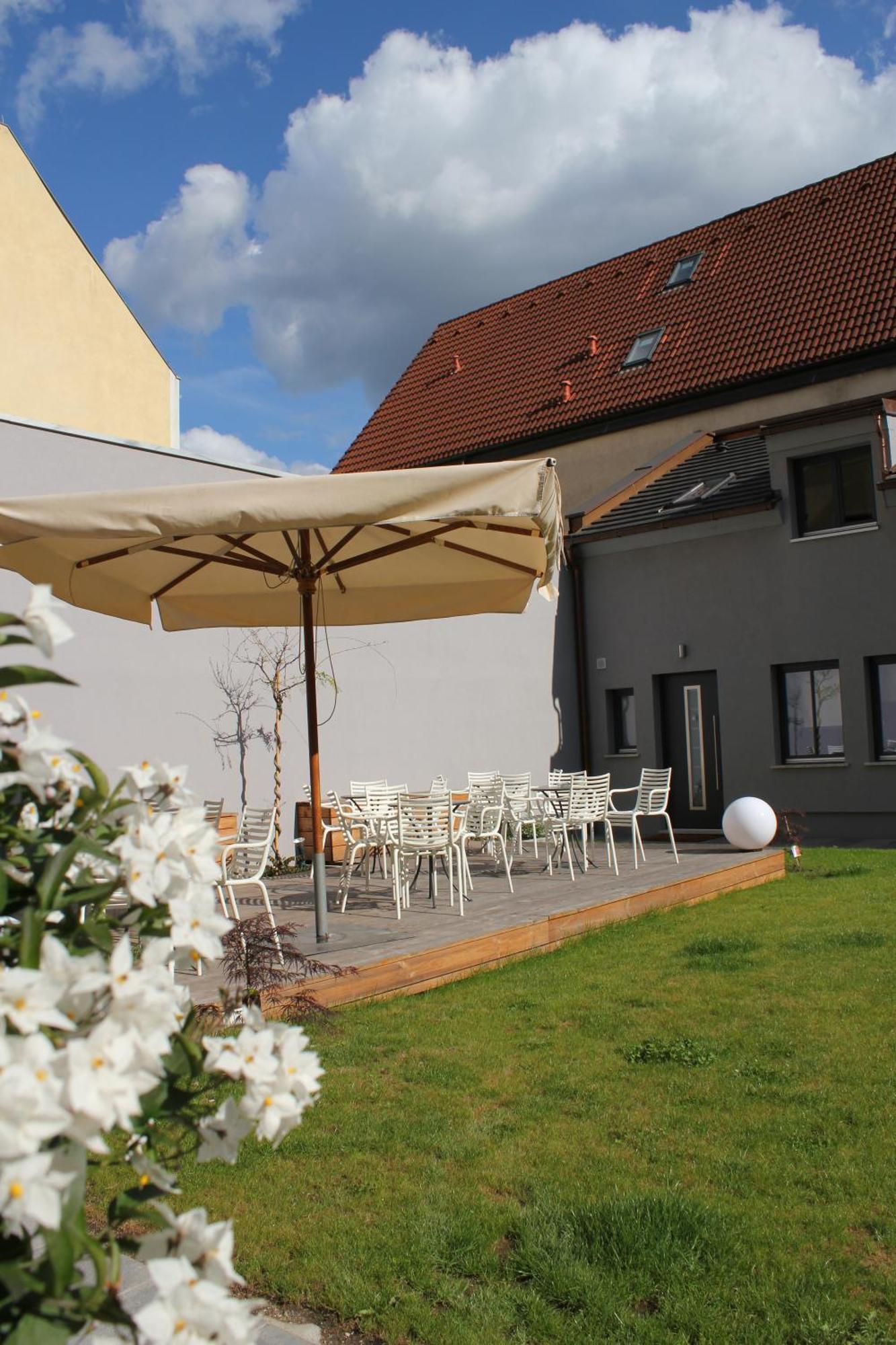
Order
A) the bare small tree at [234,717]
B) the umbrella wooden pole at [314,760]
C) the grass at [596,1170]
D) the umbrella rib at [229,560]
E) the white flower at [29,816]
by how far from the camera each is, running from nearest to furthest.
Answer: the white flower at [29,816] → the grass at [596,1170] → the umbrella wooden pole at [314,760] → the umbrella rib at [229,560] → the bare small tree at [234,717]

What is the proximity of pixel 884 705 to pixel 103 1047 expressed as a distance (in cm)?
1530

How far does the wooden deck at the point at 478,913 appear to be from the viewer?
6625 mm

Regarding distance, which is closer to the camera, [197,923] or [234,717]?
[197,923]

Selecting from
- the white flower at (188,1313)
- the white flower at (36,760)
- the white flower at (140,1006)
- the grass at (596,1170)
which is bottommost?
the grass at (596,1170)

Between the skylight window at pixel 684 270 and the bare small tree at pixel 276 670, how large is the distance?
13.3 m

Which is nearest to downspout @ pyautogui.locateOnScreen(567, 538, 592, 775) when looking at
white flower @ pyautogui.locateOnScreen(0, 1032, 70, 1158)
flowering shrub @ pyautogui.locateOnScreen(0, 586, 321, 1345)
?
flowering shrub @ pyautogui.locateOnScreen(0, 586, 321, 1345)


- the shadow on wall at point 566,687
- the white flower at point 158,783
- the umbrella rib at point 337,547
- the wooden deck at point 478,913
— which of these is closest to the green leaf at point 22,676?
the white flower at point 158,783

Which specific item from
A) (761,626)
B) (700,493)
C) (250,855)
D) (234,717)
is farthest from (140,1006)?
(700,493)

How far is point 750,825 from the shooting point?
39.1ft

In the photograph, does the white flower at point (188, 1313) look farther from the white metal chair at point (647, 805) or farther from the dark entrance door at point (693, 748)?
the dark entrance door at point (693, 748)

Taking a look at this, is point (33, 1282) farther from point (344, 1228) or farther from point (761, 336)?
point (761, 336)

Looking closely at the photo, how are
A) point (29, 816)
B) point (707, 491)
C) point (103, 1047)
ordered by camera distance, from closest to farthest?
point (103, 1047) < point (29, 816) < point (707, 491)

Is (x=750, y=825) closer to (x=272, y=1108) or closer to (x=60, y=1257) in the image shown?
(x=272, y=1108)

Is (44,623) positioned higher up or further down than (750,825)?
higher up
